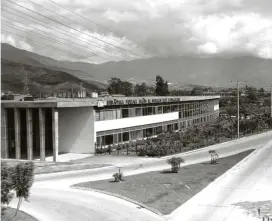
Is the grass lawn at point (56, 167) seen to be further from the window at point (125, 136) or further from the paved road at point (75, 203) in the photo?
the window at point (125, 136)

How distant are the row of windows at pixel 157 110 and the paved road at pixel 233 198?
1929 centimetres

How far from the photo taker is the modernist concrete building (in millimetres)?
40812

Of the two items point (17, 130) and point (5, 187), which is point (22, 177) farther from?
point (17, 130)

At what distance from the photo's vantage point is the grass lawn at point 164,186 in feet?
78.5

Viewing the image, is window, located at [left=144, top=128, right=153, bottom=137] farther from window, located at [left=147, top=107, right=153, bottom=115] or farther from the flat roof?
the flat roof

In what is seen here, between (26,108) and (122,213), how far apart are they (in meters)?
23.3

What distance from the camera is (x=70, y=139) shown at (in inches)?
1858

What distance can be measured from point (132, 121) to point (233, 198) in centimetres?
3234

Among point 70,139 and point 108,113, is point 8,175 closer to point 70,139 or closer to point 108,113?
point 70,139

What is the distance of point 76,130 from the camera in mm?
46969

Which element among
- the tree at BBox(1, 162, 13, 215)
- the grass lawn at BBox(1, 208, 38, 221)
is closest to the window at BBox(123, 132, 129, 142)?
the grass lawn at BBox(1, 208, 38, 221)

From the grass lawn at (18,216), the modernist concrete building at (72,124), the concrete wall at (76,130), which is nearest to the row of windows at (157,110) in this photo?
the modernist concrete building at (72,124)

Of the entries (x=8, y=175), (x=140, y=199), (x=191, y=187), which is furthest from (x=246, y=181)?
(x=8, y=175)

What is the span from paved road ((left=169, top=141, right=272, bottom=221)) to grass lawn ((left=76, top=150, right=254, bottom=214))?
0.66m
